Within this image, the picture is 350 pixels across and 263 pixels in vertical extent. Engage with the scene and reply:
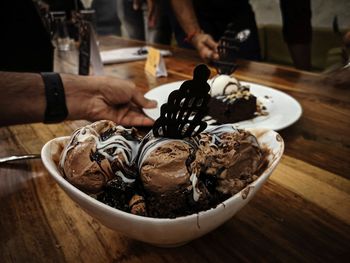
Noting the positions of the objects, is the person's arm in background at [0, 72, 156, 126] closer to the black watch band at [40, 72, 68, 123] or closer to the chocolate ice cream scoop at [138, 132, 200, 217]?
the black watch band at [40, 72, 68, 123]

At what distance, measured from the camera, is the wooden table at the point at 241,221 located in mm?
557

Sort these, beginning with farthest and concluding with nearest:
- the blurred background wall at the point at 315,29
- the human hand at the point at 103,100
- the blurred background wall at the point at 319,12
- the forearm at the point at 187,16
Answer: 1. the blurred background wall at the point at 315,29
2. the blurred background wall at the point at 319,12
3. the forearm at the point at 187,16
4. the human hand at the point at 103,100

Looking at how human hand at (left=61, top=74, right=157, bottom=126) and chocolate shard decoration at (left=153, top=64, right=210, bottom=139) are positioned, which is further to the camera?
human hand at (left=61, top=74, right=157, bottom=126)

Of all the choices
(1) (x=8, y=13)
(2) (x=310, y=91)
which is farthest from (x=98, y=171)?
(1) (x=8, y=13)

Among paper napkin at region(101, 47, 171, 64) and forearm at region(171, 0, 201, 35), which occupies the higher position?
forearm at region(171, 0, 201, 35)

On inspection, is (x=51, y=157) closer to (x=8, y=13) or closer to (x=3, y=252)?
(x=3, y=252)

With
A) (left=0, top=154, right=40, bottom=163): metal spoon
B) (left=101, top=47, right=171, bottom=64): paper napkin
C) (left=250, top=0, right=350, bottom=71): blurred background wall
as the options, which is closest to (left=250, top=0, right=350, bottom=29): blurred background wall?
(left=250, top=0, right=350, bottom=71): blurred background wall

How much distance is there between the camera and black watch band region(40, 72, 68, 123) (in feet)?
3.33

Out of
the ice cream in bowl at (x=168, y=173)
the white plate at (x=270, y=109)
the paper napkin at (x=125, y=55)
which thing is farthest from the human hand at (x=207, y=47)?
the ice cream in bowl at (x=168, y=173)

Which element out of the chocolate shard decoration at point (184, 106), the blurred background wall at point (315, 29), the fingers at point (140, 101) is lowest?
the blurred background wall at point (315, 29)

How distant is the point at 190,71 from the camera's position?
1.78 meters

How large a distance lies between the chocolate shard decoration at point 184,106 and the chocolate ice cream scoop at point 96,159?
7 centimetres

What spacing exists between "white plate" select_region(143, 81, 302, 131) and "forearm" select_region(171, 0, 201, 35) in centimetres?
104

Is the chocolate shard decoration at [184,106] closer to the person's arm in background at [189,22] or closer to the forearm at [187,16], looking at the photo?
the person's arm in background at [189,22]
